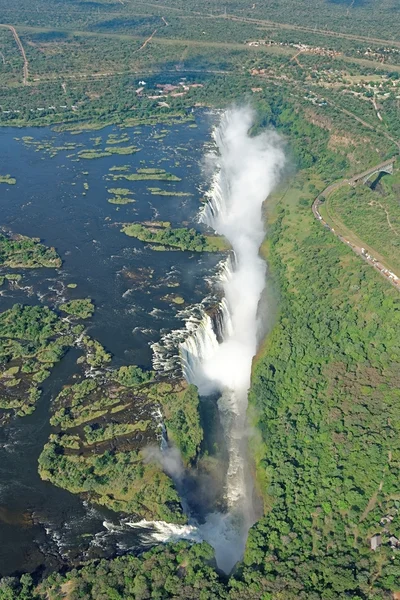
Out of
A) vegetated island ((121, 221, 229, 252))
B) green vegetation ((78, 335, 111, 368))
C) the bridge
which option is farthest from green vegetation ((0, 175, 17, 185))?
the bridge

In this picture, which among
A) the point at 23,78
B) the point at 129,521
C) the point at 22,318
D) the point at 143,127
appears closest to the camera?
the point at 129,521

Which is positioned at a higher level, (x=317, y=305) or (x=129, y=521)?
(x=317, y=305)

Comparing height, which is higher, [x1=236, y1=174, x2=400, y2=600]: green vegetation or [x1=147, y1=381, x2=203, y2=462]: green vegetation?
[x1=236, y1=174, x2=400, y2=600]: green vegetation

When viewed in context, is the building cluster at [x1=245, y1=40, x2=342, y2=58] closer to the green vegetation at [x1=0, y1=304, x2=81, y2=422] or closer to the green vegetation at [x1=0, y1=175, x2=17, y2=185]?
the green vegetation at [x1=0, y1=175, x2=17, y2=185]

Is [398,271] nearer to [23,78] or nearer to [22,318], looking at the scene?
[22,318]

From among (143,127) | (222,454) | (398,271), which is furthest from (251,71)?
(222,454)

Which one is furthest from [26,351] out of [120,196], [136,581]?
[120,196]

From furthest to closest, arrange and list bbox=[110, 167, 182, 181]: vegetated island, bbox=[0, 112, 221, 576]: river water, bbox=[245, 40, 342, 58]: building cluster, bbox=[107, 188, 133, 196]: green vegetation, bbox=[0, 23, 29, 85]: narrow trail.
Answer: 1. bbox=[245, 40, 342, 58]: building cluster
2. bbox=[0, 23, 29, 85]: narrow trail
3. bbox=[110, 167, 182, 181]: vegetated island
4. bbox=[107, 188, 133, 196]: green vegetation
5. bbox=[0, 112, 221, 576]: river water
